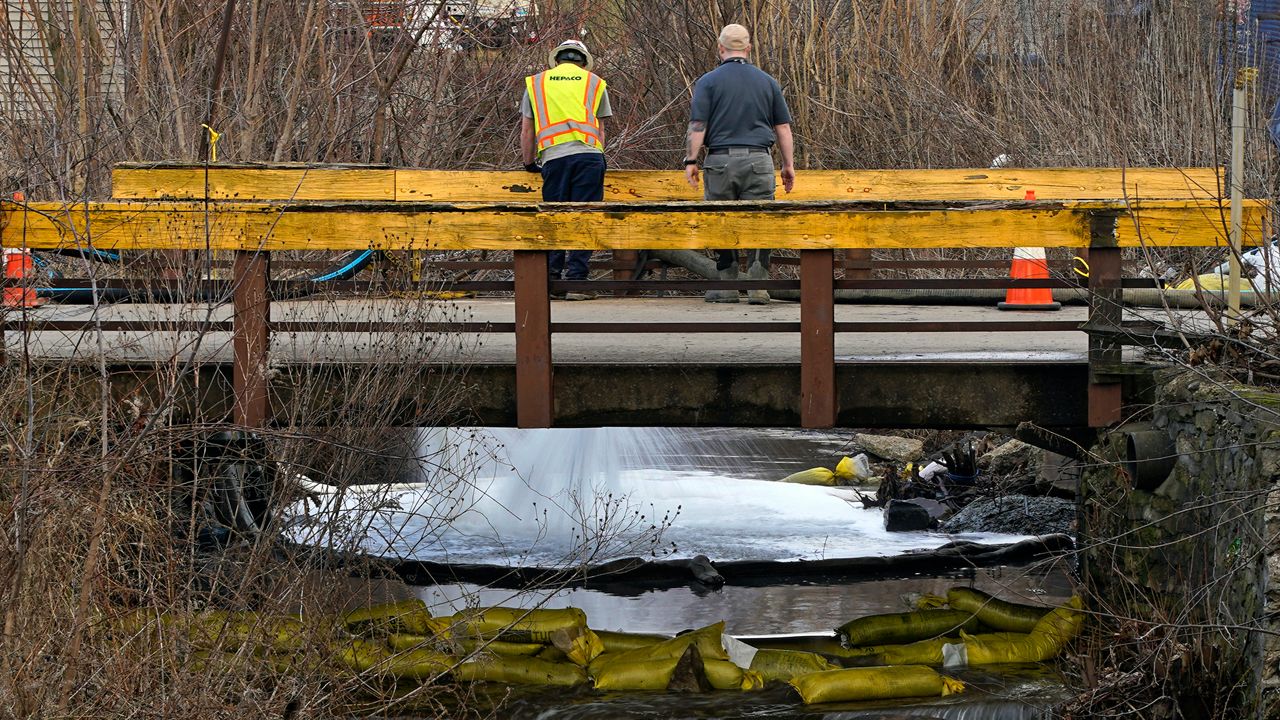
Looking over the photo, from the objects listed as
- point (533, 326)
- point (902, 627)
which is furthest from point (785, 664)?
point (533, 326)

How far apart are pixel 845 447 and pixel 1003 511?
4247 mm

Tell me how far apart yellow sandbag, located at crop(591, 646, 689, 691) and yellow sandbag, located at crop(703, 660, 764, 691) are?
0.66 feet

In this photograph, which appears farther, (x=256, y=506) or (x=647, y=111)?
(x=647, y=111)

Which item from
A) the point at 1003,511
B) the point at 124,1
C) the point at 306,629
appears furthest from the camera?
the point at 124,1

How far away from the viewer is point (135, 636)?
5730 mm

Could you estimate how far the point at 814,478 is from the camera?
1521 cm

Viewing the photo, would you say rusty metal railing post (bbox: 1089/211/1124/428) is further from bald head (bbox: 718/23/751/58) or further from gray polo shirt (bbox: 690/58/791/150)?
bald head (bbox: 718/23/751/58)

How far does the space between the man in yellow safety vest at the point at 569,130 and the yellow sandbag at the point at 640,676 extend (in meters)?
2.54

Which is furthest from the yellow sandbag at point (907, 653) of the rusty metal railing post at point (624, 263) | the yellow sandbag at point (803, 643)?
the rusty metal railing post at point (624, 263)

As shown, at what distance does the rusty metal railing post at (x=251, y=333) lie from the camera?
7281 millimetres

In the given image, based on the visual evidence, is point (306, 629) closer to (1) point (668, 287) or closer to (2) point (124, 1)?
(1) point (668, 287)

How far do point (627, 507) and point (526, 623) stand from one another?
1.55 m

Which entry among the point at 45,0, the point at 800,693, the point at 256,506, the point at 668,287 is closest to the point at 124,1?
the point at 45,0

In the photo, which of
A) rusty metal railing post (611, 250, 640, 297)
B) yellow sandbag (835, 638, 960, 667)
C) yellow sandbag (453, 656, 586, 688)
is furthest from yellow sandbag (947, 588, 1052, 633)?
rusty metal railing post (611, 250, 640, 297)
